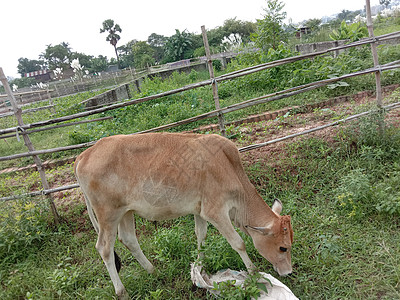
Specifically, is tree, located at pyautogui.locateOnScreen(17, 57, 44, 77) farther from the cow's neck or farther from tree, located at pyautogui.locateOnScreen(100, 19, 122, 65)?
the cow's neck

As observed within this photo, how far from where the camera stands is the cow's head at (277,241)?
8.59ft

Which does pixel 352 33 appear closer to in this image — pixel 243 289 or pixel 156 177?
pixel 156 177

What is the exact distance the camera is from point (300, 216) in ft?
11.6

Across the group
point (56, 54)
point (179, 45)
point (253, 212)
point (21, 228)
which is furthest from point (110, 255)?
point (56, 54)

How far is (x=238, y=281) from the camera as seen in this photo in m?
2.72

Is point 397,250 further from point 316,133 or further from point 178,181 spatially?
point 316,133

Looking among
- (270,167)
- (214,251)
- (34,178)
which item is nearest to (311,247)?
(214,251)

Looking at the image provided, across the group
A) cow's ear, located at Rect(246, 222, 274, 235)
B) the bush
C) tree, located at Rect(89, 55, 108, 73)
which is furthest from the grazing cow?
tree, located at Rect(89, 55, 108, 73)

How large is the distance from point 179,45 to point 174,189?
115 ft

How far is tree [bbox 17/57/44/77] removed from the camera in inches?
2869

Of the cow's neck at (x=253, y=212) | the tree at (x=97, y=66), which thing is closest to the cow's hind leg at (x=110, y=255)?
the cow's neck at (x=253, y=212)

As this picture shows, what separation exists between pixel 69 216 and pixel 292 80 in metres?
5.64

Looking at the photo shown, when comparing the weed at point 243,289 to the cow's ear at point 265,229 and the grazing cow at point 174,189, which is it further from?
the cow's ear at point 265,229

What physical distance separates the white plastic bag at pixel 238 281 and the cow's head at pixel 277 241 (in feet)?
0.46
